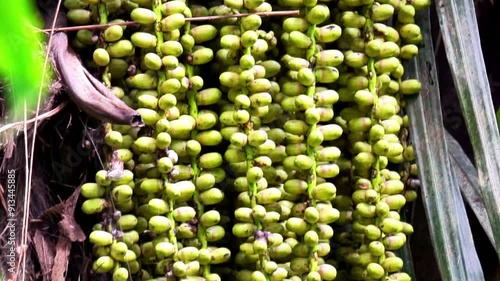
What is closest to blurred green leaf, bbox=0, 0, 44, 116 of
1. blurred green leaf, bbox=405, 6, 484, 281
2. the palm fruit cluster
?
the palm fruit cluster

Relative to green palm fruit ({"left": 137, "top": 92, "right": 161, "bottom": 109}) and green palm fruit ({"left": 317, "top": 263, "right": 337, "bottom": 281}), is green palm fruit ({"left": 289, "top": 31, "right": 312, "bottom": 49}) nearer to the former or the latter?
green palm fruit ({"left": 137, "top": 92, "right": 161, "bottom": 109})

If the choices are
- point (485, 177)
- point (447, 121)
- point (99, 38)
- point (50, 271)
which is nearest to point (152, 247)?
point (50, 271)

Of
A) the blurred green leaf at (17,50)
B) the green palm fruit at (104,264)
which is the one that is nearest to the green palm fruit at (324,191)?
the green palm fruit at (104,264)

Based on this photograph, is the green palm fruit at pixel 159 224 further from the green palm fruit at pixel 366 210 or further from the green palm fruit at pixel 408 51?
the green palm fruit at pixel 408 51

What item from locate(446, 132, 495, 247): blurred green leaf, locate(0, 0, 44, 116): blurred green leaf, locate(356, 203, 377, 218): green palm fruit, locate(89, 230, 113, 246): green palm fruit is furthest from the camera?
locate(446, 132, 495, 247): blurred green leaf

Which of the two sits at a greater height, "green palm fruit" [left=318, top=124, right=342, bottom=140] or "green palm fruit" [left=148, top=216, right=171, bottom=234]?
"green palm fruit" [left=318, top=124, right=342, bottom=140]

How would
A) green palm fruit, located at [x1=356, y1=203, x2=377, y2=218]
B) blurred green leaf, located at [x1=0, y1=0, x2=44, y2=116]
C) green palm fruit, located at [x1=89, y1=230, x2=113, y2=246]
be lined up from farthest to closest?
green palm fruit, located at [x1=356, y1=203, x2=377, y2=218] → green palm fruit, located at [x1=89, y1=230, x2=113, y2=246] → blurred green leaf, located at [x1=0, y1=0, x2=44, y2=116]
